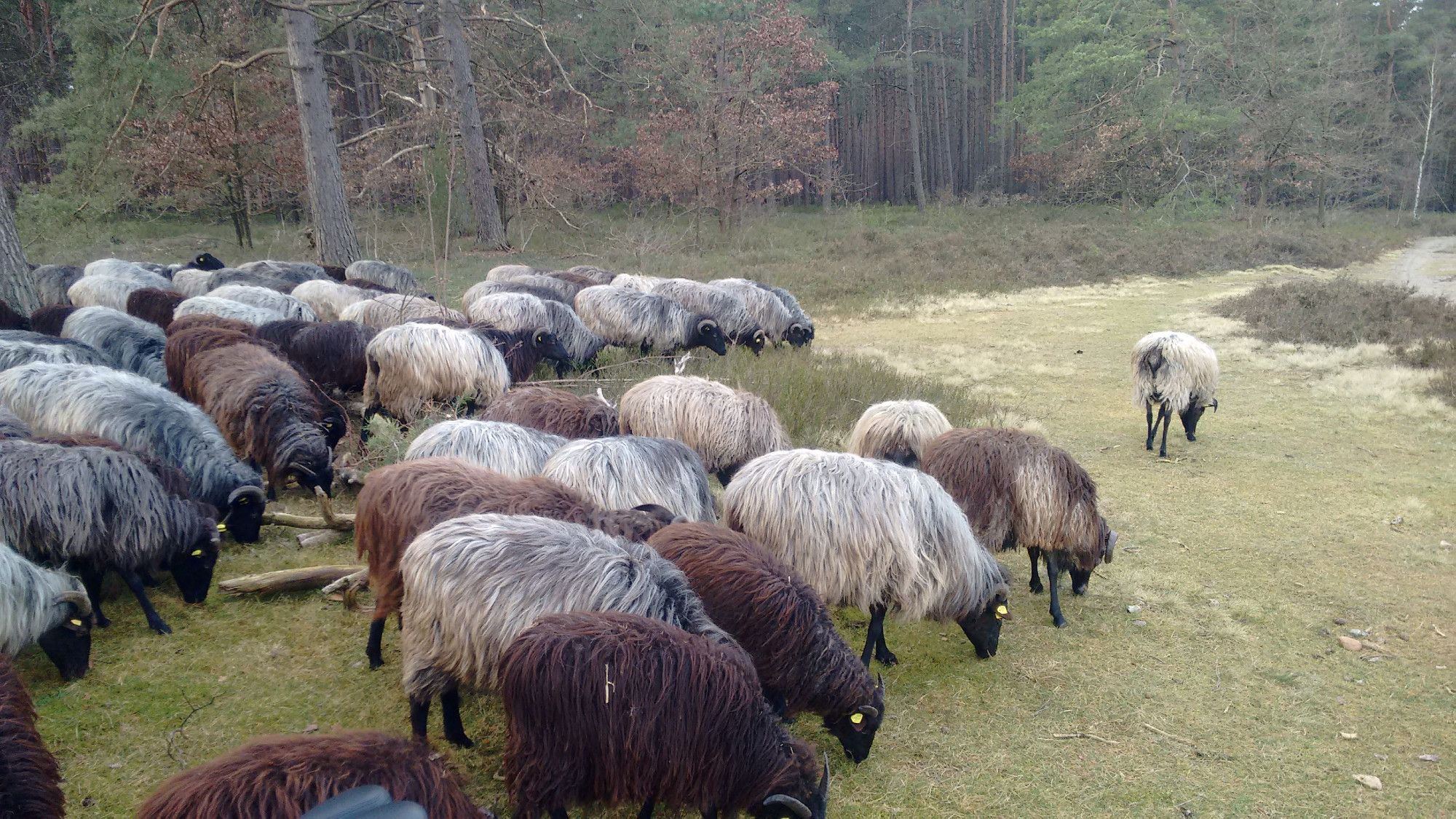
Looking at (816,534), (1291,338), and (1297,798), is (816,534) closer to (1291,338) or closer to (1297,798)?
(1297,798)

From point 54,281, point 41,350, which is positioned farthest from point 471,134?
point 41,350

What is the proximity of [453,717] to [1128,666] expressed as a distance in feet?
12.2

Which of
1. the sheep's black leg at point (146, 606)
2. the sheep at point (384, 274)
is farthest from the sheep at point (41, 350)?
the sheep at point (384, 274)

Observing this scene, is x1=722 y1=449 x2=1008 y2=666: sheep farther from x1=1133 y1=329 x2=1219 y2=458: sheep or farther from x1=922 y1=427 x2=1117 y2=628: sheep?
x1=1133 y1=329 x2=1219 y2=458: sheep

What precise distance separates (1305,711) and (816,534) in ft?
9.04

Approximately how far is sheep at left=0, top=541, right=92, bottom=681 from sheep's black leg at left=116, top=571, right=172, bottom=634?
0.39 metres

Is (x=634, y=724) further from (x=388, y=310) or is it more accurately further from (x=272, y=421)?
(x=388, y=310)

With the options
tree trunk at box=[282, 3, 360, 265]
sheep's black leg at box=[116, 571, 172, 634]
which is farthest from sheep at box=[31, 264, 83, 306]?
sheep's black leg at box=[116, 571, 172, 634]

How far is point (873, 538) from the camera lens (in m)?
4.43

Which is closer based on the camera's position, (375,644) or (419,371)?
(375,644)

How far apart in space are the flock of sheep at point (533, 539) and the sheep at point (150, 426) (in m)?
0.02

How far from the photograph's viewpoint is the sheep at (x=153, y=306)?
31.8 feet

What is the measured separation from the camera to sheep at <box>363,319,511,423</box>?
727 centimetres

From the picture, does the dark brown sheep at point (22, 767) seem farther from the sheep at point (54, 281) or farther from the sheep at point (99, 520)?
the sheep at point (54, 281)
